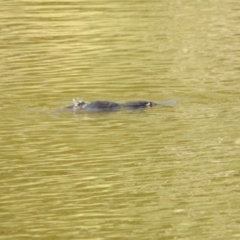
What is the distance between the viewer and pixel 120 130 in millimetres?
12820

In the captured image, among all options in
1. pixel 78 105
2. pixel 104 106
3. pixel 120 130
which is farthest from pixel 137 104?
pixel 120 130

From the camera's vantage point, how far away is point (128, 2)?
78.6 ft

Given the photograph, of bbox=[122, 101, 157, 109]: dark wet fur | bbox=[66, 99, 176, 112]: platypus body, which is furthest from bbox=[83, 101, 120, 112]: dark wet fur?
bbox=[122, 101, 157, 109]: dark wet fur

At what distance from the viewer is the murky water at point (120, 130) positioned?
964 cm

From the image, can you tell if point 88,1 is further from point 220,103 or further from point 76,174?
point 76,174

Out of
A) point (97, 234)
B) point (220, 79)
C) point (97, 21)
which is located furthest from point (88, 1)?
point (97, 234)

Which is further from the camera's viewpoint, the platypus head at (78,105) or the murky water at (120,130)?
the platypus head at (78,105)

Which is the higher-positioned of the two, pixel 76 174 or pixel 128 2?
pixel 128 2

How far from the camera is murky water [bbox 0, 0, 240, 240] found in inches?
380

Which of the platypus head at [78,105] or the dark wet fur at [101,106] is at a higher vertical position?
the platypus head at [78,105]

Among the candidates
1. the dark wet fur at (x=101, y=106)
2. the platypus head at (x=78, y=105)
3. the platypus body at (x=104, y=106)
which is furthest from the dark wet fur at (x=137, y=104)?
the platypus head at (x=78, y=105)

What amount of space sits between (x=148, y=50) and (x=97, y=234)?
9127 mm

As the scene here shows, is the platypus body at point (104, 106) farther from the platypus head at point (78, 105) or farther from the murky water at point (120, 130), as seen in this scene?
the murky water at point (120, 130)

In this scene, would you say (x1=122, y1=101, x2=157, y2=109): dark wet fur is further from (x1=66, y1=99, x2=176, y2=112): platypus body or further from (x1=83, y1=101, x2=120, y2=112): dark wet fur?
(x1=83, y1=101, x2=120, y2=112): dark wet fur
